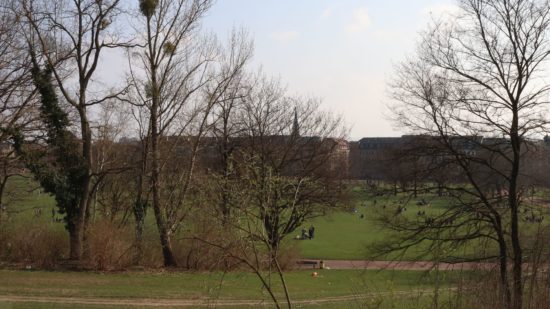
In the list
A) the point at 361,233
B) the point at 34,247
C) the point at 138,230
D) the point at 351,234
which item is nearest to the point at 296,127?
the point at 138,230

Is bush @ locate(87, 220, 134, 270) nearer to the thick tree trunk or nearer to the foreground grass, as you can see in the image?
the thick tree trunk

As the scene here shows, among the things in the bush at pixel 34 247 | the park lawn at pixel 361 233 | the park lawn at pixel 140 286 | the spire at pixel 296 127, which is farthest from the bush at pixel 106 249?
the spire at pixel 296 127

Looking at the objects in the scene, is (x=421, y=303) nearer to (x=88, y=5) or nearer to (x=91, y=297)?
(x=91, y=297)

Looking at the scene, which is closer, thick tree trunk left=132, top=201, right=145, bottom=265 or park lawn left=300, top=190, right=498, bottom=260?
park lawn left=300, top=190, right=498, bottom=260

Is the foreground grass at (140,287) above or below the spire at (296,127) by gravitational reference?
below

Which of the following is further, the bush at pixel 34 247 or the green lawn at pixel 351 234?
the bush at pixel 34 247

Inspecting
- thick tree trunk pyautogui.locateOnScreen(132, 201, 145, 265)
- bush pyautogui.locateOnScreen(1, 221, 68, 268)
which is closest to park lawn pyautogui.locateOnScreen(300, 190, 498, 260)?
thick tree trunk pyautogui.locateOnScreen(132, 201, 145, 265)

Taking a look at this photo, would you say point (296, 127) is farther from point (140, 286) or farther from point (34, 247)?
point (140, 286)

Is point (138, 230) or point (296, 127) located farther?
point (296, 127)

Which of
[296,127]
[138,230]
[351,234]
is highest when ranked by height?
[296,127]

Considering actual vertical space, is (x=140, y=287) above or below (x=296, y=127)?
below

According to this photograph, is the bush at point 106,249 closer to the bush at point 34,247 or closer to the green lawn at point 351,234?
the bush at point 34,247

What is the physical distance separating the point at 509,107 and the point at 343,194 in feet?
61.6

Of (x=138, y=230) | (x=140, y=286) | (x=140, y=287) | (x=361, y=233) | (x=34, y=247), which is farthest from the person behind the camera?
(x=361, y=233)
